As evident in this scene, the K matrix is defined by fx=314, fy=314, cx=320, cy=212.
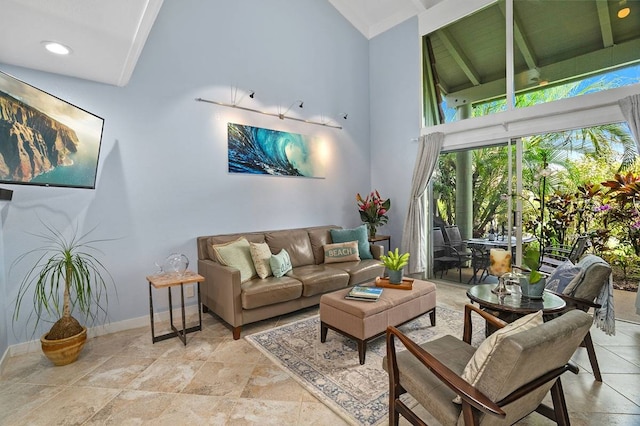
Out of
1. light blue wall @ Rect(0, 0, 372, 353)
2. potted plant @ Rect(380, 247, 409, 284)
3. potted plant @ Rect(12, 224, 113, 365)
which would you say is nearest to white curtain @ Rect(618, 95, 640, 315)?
light blue wall @ Rect(0, 0, 372, 353)

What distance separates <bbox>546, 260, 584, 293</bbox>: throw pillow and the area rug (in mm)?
777

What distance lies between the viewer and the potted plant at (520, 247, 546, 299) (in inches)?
88.0

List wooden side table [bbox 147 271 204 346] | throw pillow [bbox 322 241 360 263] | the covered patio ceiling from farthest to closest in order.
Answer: throw pillow [bbox 322 241 360 263]
the covered patio ceiling
wooden side table [bbox 147 271 204 346]

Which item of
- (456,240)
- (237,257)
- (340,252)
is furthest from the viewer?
(456,240)

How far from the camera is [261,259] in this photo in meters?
3.51

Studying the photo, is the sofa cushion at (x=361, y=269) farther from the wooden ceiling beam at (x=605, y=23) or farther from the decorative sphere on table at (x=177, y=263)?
the wooden ceiling beam at (x=605, y=23)

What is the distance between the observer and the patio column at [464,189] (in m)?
4.65

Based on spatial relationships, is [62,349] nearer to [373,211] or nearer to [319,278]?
[319,278]

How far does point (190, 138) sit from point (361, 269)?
261 cm

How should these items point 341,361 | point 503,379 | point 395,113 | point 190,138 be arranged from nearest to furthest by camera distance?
point 503,379, point 341,361, point 190,138, point 395,113

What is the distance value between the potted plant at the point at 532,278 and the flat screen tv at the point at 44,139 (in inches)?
145

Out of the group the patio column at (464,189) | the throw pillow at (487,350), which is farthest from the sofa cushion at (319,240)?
the throw pillow at (487,350)

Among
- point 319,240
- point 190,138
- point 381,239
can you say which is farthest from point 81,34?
point 381,239

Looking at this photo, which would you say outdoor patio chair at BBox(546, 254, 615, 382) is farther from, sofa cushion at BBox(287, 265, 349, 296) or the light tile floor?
sofa cushion at BBox(287, 265, 349, 296)
